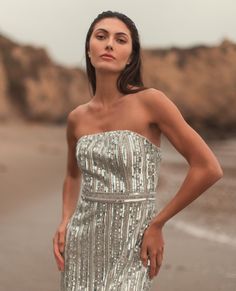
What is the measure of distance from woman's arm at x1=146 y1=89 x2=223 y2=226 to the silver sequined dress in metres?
0.05

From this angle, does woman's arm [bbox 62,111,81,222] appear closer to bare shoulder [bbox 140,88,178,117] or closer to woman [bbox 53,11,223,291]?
woman [bbox 53,11,223,291]

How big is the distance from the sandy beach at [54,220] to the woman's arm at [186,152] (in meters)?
1.75

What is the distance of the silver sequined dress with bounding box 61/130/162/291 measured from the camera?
43.1 inches

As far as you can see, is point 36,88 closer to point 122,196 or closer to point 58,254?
point 58,254

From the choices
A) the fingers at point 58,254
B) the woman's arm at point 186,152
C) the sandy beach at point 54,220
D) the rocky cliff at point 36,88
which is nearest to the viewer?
the woman's arm at point 186,152

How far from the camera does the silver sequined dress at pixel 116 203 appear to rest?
→ 110 centimetres

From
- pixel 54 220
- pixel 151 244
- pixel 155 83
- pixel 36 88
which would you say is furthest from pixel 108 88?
pixel 155 83

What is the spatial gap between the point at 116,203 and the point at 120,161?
79mm

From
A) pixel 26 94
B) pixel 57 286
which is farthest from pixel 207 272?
pixel 26 94

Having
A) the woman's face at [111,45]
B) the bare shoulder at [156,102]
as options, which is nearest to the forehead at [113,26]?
the woman's face at [111,45]

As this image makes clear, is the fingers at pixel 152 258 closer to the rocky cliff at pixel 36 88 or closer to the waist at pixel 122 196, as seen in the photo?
the waist at pixel 122 196

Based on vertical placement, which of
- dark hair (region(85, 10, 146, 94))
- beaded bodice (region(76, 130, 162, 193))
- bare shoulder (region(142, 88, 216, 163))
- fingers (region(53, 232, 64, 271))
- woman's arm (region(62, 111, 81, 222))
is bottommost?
fingers (region(53, 232, 64, 271))

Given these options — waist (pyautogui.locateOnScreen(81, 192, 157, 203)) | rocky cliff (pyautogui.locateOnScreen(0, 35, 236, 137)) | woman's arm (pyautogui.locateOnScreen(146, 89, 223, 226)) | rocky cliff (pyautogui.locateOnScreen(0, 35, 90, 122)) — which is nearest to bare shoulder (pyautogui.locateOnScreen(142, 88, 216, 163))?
woman's arm (pyautogui.locateOnScreen(146, 89, 223, 226))

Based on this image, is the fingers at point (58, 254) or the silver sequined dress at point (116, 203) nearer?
the silver sequined dress at point (116, 203)
